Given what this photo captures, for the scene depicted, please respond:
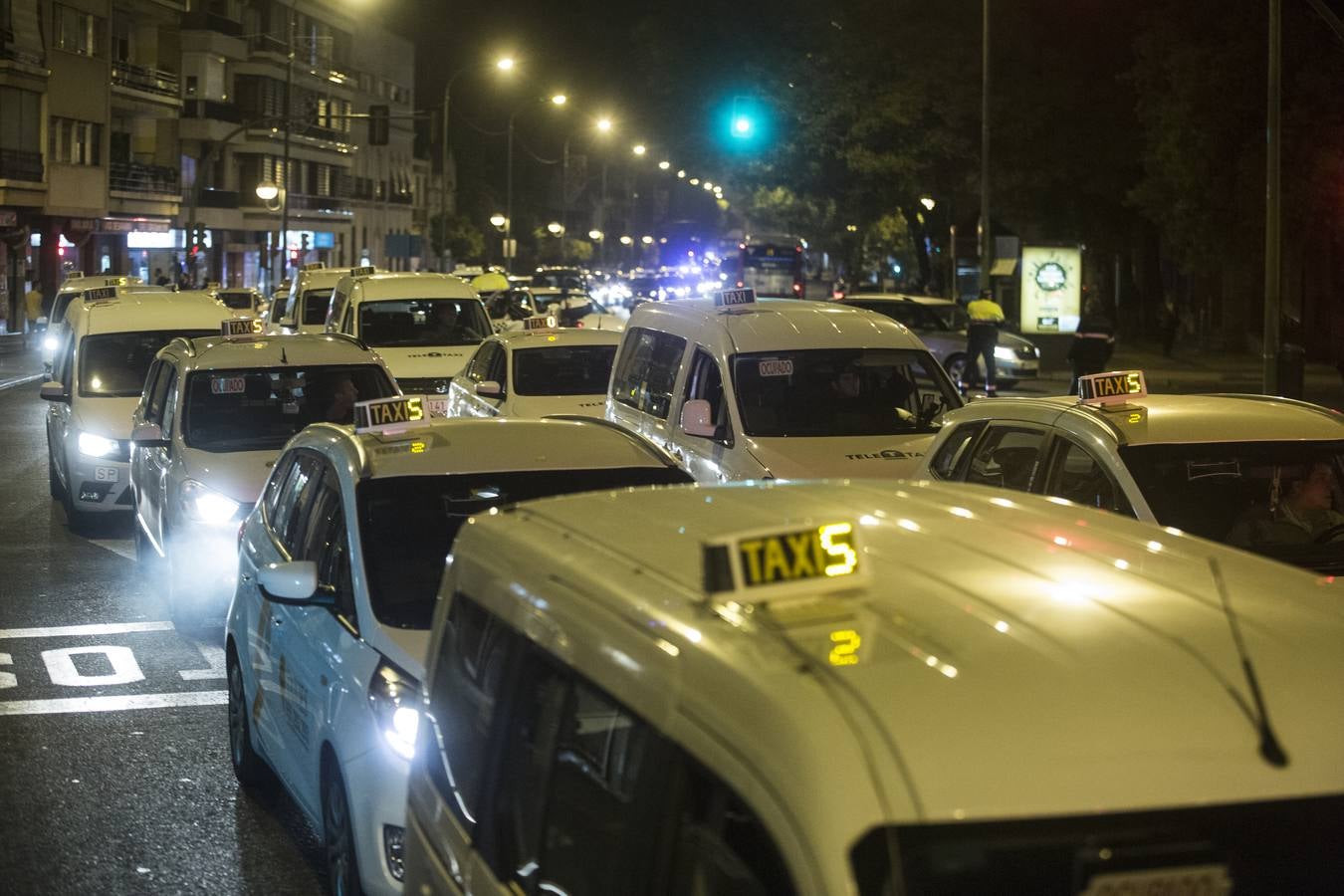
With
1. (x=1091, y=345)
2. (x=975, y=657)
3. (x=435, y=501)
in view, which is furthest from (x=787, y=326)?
(x=1091, y=345)

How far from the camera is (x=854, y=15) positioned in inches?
1965

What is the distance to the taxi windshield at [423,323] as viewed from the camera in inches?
890

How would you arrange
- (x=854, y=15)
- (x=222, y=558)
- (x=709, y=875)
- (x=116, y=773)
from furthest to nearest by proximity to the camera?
(x=854, y=15) → (x=222, y=558) → (x=116, y=773) → (x=709, y=875)

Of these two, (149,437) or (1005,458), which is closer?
(1005,458)

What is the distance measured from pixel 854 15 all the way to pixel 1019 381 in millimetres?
16554

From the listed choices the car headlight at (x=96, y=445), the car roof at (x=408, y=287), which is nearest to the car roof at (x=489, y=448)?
the car headlight at (x=96, y=445)

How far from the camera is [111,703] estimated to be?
33.0ft

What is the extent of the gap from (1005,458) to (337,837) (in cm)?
395

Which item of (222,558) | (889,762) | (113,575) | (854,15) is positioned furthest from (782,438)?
(854,15)

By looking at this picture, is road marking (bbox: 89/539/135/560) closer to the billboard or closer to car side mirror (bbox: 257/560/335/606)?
car side mirror (bbox: 257/560/335/606)

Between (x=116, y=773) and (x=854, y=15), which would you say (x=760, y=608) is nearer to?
Answer: (x=116, y=773)

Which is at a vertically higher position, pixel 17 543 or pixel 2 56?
pixel 2 56

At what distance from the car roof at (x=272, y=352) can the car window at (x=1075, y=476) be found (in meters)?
6.93

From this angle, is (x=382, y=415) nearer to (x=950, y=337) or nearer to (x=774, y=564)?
(x=774, y=564)
